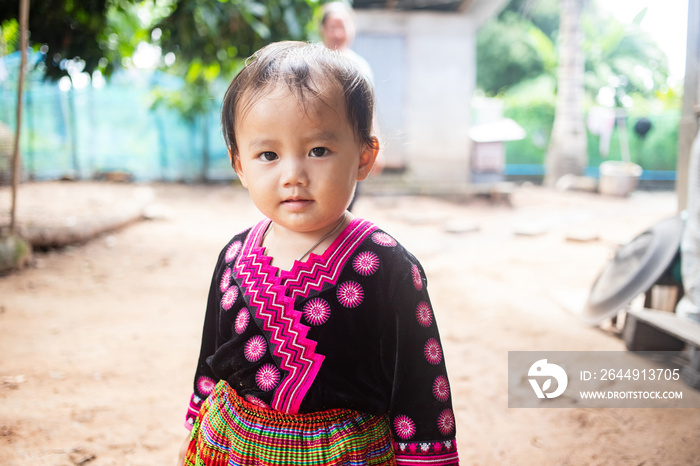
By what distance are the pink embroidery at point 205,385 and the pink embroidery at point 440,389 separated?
540mm

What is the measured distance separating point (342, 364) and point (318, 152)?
16.0 inches

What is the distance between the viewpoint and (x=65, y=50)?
5.53m

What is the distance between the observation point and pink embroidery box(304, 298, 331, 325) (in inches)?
41.9

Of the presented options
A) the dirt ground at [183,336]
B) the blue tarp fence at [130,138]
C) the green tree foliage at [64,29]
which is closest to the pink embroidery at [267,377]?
the dirt ground at [183,336]

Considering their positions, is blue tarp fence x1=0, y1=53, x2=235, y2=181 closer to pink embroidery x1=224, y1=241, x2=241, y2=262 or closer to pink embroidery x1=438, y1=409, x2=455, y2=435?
pink embroidery x1=224, y1=241, x2=241, y2=262

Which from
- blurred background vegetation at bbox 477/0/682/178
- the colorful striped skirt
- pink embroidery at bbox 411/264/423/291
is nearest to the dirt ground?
the colorful striped skirt

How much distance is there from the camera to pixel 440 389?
1.08 m

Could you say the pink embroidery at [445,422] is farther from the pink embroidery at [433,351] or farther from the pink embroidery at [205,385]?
the pink embroidery at [205,385]

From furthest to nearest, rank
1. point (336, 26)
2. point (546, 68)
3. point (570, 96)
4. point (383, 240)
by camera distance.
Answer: point (546, 68) < point (570, 96) < point (336, 26) < point (383, 240)

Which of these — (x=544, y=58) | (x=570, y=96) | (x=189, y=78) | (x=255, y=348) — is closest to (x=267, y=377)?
(x=255, y=348)

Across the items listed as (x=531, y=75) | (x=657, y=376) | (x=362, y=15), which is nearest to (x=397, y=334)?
(x=657, y=376)

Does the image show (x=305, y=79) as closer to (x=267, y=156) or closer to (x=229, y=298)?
(x=267, y=156)

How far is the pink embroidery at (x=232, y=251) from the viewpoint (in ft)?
4.07

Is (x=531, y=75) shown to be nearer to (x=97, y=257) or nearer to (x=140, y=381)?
(x=97, y=257)
